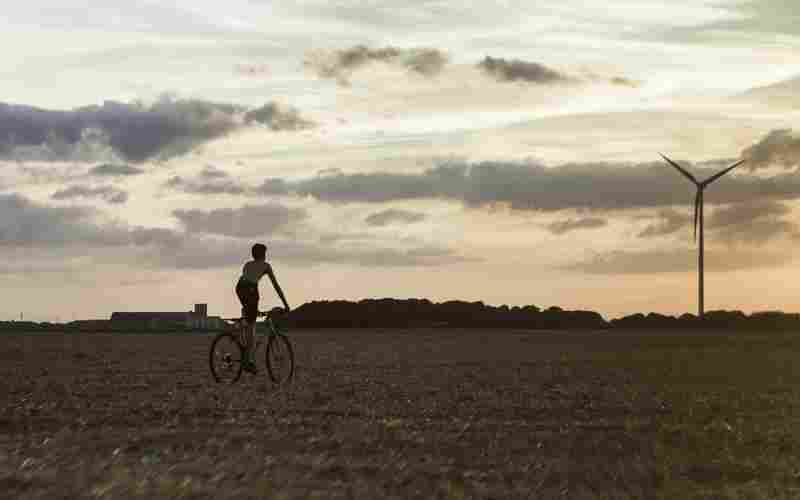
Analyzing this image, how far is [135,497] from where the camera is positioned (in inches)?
394

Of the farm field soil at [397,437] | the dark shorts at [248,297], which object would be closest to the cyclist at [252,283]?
the dark shorts at [248,297]

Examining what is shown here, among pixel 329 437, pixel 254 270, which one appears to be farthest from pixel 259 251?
pixel 329 437

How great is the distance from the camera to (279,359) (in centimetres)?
2322

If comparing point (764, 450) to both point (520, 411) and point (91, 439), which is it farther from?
point (91, 439)

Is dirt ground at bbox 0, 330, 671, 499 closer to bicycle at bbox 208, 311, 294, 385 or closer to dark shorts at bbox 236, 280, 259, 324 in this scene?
bicycle at bbox 208, 311, 294, 385

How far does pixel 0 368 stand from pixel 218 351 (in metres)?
9.97

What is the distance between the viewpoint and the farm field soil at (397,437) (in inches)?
426

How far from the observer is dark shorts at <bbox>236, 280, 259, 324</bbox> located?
72.4ft

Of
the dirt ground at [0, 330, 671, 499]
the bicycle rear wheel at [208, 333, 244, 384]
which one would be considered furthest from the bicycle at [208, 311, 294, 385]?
the dirt ground at [0, 330, 671, 499]

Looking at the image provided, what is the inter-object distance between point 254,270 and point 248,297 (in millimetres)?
457

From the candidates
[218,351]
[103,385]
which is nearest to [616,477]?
[218,351]

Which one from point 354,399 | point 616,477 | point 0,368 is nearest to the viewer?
point 616,477

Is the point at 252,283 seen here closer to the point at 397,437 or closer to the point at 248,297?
the point at 248,297

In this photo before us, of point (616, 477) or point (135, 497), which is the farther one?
point (616, 477)
